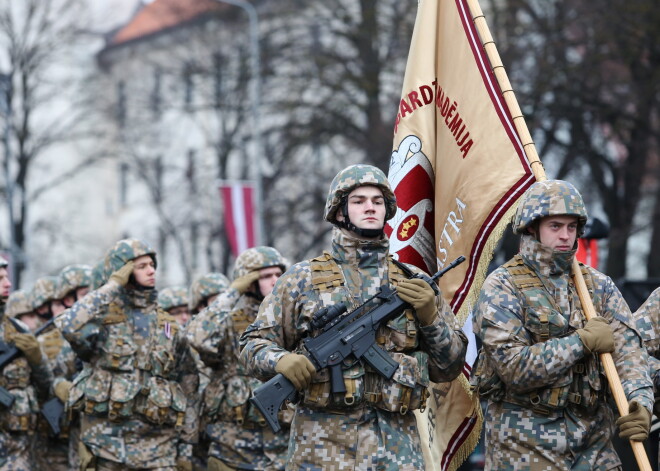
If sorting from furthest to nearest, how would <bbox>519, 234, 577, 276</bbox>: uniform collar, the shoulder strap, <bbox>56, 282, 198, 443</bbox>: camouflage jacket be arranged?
<bbox>56, 282, 198, 443</bbox>: camouflage jacket < <bbox>519, 234, 577, 276</bbox>: uniform collar < the shoulder strap

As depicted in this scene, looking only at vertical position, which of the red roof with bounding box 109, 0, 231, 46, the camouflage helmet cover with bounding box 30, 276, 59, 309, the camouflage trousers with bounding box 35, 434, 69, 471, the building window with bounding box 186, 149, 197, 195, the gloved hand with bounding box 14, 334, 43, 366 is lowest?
the camouflage trousers with bounding box 35, 434, 69, 471

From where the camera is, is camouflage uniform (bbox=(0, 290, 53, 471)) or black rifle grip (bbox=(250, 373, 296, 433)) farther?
camouflage uniform (bbox=(0, 290, 53, 471))

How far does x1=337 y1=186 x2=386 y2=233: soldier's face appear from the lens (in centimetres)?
679

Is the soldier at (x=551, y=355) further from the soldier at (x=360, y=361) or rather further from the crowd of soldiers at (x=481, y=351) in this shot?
the soldier at (x=360, y=361)

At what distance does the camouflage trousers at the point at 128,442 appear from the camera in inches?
379

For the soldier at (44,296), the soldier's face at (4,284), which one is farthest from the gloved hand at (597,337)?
the soldier at (44,296)

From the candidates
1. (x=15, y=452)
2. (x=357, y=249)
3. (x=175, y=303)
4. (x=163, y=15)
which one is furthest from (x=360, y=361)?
(x=163, y=15)

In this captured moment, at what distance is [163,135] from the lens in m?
44.1

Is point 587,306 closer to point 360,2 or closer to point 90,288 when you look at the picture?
point 90,288

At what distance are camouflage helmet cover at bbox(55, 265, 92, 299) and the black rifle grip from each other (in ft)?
18.9

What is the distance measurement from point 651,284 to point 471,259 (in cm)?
501

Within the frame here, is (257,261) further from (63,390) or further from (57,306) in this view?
(57,306)

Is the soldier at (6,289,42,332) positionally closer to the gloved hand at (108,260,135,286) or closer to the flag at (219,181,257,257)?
the gloved hand at (108,260,135,286)

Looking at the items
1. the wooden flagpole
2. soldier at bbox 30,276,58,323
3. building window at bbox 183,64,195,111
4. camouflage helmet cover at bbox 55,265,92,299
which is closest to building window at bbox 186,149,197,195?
building window at bbox 183,64,195,111
